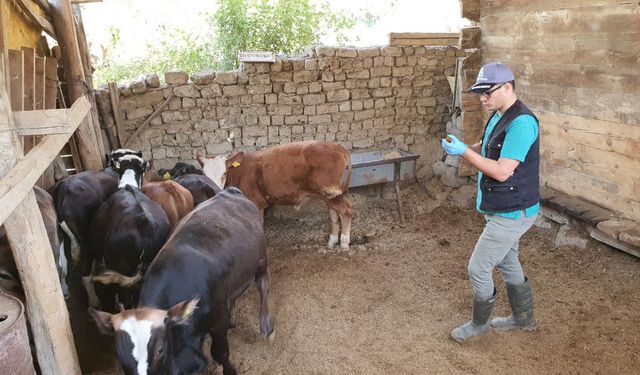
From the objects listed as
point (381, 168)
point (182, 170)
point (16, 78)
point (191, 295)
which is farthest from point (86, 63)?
point (381, 168)

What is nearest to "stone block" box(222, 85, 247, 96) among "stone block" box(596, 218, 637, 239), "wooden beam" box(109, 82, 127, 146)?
"wooden beam" box(109, 82, 127, 146)

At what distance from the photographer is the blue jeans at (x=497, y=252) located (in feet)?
11.3

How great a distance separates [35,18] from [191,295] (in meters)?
3.64

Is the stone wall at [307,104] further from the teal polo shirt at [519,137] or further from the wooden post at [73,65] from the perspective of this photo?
the teal polo shirt at [519,137]

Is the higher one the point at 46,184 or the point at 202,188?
the point at 46,184

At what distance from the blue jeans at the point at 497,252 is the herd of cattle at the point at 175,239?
6.03 ft

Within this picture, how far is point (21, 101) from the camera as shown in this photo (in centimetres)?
397

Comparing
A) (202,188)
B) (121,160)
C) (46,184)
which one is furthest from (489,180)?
(46,184)

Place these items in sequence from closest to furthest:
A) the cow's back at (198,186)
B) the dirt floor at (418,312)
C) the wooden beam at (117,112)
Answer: the dirt floor at (418,312) < the cow's back at (198,186) < the wooden beam at (117,112)

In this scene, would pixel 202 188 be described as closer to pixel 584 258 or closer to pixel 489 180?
pixel 489 180

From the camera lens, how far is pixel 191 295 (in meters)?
3.06

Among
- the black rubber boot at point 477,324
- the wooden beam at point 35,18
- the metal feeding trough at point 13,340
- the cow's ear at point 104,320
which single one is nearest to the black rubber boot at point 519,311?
the black rubber boot at point 477,324

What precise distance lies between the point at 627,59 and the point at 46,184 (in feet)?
20.0

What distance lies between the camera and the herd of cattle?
9.43 ft
